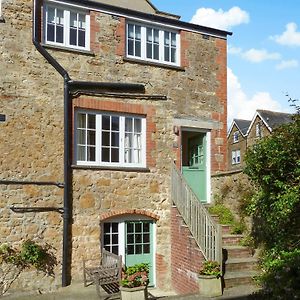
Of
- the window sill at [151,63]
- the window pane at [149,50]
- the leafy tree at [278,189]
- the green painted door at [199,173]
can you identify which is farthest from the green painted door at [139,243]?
the window pane at [149,50]

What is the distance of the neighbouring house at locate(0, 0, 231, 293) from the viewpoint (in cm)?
1070

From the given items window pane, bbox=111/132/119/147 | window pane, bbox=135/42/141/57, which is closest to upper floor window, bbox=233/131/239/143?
window pane, bbox=135/42/141/57

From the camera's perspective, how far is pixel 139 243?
39.5 ft

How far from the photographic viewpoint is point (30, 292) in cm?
1037

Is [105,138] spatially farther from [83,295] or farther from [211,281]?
[211,281]

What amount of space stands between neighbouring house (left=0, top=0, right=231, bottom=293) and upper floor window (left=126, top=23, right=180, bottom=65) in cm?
3

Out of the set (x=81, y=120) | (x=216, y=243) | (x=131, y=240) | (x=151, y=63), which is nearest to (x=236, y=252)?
(x=216, y=243)

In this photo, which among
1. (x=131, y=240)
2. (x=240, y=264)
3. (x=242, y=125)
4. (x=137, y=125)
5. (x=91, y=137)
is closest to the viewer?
(x=240, y=264)

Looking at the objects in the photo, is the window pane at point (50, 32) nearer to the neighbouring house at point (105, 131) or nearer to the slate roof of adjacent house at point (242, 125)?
the neighbouring house at point (105, 131)

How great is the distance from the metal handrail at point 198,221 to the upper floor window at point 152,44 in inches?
142

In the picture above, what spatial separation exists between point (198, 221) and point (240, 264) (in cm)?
144

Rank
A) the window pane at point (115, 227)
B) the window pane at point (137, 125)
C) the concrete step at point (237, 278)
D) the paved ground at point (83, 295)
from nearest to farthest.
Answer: the paved ground at point (83, 295)
the concrete step at point (237, 278)
the window pane at point (115, 227)
the window pane at point (137, 125)

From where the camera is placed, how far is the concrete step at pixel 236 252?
10469 mm

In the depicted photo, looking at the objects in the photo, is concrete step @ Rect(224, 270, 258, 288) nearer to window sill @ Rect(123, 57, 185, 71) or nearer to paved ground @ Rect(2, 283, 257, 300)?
paved ground @ Rect(2, 283, 257, 300)
